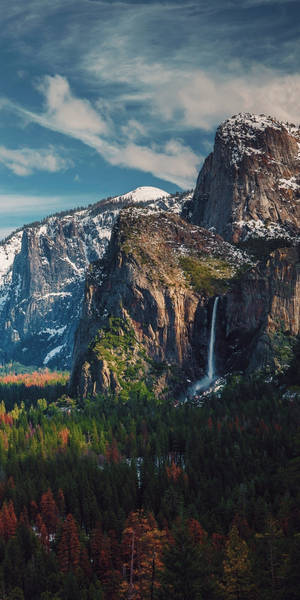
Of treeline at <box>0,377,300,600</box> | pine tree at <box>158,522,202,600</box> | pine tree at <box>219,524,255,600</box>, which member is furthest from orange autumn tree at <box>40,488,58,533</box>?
pine tree at <box>158,522,202,600</box>

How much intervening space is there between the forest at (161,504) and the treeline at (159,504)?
0.28m

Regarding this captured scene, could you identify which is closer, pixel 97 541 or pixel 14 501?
pixel 97 541

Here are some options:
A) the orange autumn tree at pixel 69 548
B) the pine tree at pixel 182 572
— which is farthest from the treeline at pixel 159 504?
the orange autumn tree at pixel 69 548

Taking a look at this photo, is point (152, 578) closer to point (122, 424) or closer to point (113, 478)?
point (113, 478)

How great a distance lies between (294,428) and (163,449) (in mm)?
35791

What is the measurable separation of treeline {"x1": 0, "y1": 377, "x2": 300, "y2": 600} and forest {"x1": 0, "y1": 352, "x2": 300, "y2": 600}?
280mm

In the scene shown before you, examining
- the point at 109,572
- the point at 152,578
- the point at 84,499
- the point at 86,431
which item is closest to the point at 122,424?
the point at 86,431

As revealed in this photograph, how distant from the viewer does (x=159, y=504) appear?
12756 centimetres

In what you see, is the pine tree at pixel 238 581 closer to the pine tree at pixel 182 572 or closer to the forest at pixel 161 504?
the forest at pixel 161 504

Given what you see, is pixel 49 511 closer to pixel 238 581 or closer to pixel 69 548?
pixel 69 548

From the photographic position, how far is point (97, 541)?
10838 cm

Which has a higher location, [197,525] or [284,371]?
[284,371]

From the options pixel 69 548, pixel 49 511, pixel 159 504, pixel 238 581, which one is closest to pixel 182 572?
pixel 238 581

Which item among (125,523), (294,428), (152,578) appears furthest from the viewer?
(294,428)
